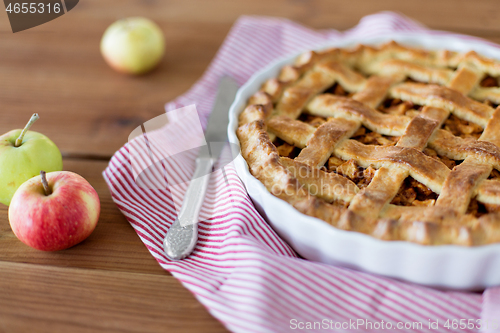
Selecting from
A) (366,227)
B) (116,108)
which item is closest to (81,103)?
(116,108)

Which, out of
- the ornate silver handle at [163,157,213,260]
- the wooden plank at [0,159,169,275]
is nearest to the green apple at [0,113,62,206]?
the wooden plank at [0,159,169,275]

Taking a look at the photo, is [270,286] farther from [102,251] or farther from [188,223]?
[102,251]

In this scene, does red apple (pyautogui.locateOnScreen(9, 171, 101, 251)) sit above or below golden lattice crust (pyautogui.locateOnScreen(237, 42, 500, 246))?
below

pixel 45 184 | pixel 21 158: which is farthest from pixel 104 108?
pixel 45 184

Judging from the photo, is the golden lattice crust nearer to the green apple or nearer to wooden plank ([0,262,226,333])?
wooden plank ([0,262,226,333])

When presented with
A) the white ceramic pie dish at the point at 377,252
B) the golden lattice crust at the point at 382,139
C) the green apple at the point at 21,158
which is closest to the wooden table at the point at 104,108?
the green apple at the point at 21,158
